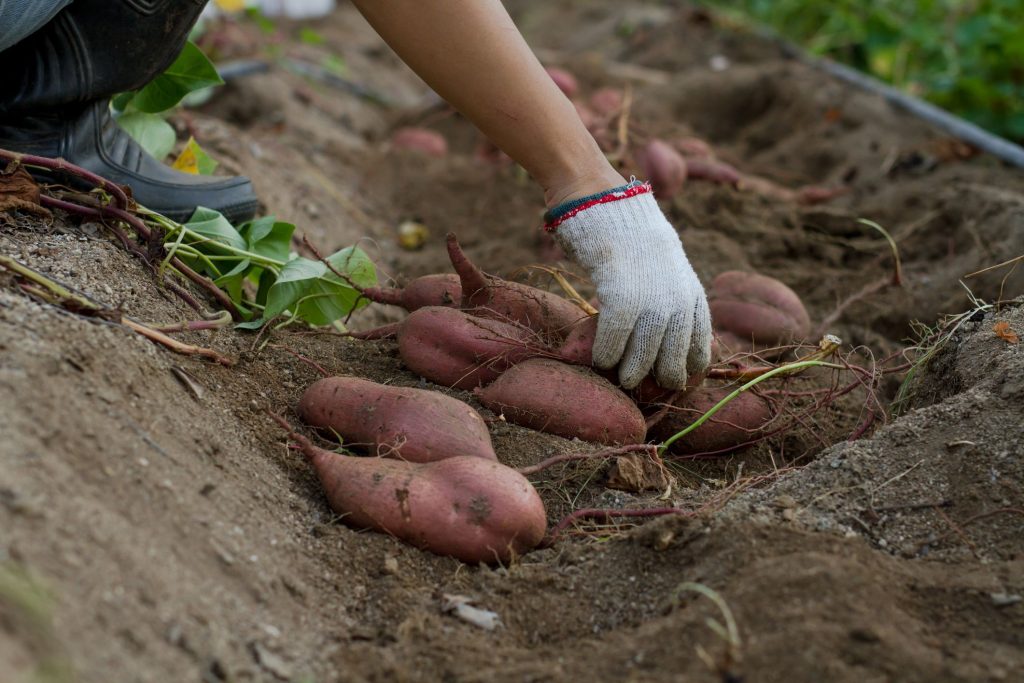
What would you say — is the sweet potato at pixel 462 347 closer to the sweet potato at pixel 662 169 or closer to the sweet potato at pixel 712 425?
the sweet potato at pixel 712 425

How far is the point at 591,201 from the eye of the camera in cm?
199

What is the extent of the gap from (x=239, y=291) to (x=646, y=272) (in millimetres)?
903

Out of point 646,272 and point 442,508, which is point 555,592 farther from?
point 646,272

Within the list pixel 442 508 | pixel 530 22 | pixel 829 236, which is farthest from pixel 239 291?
pixel 530 22

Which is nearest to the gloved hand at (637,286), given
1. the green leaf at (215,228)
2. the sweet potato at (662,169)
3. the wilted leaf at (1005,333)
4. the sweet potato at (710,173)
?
the wilted leaf at (1005,333)

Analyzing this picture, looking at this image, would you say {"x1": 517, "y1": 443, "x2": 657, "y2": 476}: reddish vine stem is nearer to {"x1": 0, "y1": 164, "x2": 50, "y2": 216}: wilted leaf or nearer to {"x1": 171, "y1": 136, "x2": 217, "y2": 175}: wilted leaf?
{"x1": 0, "y1": 164, "x2": 50, "y2": 216}: wilted leaf

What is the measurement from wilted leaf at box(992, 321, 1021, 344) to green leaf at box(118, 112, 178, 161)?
6.85 feet

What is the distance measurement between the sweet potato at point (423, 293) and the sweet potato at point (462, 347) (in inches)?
4.4

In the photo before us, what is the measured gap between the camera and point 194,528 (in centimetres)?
140

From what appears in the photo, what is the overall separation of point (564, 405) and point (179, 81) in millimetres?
1451

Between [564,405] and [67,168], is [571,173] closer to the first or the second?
[564,405]

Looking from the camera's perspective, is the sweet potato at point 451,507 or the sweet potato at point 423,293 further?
the sweet potato at point 423,293

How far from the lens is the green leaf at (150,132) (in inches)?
106

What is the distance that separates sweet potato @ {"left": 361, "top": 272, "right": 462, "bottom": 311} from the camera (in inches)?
86.4
